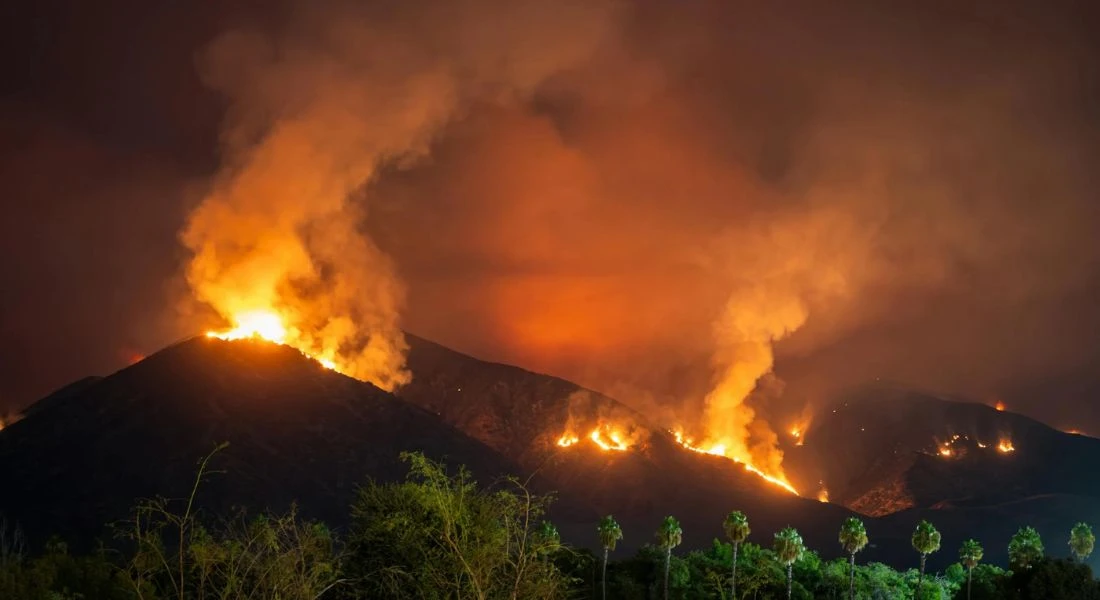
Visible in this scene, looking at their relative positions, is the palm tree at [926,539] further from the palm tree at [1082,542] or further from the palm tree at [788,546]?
the palm tree at [788,546]

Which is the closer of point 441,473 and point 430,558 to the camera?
point 441,473

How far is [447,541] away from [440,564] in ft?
8.09

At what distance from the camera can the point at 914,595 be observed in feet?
335

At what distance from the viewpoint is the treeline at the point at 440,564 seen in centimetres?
2153

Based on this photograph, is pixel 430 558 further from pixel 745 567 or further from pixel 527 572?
pixel 745 567

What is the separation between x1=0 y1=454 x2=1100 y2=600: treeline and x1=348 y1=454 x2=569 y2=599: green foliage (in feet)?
0.18

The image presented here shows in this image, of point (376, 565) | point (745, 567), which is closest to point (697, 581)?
point (745, 567)

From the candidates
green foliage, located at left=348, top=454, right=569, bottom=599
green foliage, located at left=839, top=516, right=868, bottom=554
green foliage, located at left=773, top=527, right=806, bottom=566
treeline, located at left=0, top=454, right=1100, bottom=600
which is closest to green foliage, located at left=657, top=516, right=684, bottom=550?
treeline, located at left=0, top=454, right=1100, bottom=600

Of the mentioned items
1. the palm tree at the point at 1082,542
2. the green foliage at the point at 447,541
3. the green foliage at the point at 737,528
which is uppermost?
the palm tree at the point at 1082,542

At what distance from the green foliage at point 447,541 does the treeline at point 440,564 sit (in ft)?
0.18

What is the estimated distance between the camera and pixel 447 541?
22609mm

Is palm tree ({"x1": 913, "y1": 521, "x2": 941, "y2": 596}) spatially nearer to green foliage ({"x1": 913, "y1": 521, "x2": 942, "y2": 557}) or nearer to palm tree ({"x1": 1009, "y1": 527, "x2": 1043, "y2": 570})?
green foliage ({"x1": 913, "y1": 521, "x2": 942, "y2": 557})

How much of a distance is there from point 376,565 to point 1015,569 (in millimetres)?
83066

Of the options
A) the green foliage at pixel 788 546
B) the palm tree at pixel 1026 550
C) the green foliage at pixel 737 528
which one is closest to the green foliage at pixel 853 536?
the green foliage at pixel 788 546
